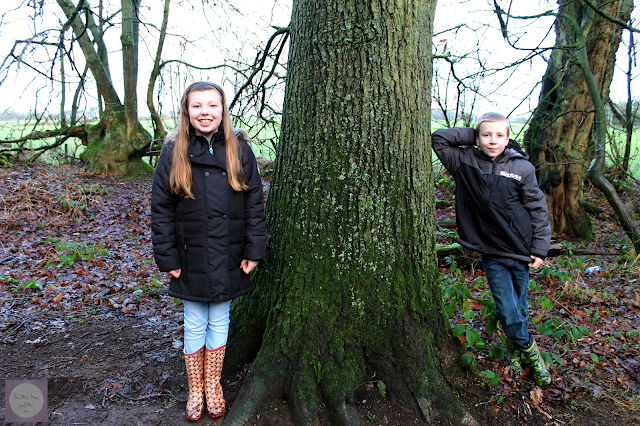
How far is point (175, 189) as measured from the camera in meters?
2.28

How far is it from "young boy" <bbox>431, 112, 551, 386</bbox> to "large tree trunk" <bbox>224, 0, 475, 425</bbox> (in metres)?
0.46

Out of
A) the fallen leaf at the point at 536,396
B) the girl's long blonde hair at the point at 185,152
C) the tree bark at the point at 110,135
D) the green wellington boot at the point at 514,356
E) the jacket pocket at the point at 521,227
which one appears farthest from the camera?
the tree bark at the point at 110,135

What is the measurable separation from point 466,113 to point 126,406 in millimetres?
7208

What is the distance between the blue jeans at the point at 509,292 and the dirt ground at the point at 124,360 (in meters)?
0.35

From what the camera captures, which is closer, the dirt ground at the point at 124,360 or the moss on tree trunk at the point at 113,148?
the dirt ground at the point at 124,360

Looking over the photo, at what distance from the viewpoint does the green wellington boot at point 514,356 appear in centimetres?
280

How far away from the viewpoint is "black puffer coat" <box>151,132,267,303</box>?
231 centimetres

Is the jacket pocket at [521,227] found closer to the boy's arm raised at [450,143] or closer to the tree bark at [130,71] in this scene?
the boy's arm raised at [450,143]

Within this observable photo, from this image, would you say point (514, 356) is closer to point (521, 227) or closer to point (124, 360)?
point (521, 227)

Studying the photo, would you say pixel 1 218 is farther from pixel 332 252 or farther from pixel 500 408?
pixel 500 408

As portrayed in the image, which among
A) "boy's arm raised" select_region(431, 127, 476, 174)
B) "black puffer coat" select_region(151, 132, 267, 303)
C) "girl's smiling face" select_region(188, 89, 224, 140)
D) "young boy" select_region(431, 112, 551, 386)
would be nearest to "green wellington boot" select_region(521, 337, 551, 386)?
"young boy" select_region(431, 112, 551, 386)

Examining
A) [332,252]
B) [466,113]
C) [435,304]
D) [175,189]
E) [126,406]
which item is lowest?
[126,406]

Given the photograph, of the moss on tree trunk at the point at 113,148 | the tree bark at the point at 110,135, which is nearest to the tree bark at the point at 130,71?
the tree bark at the point at 110,135

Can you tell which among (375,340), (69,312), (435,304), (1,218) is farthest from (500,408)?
(1,218)
